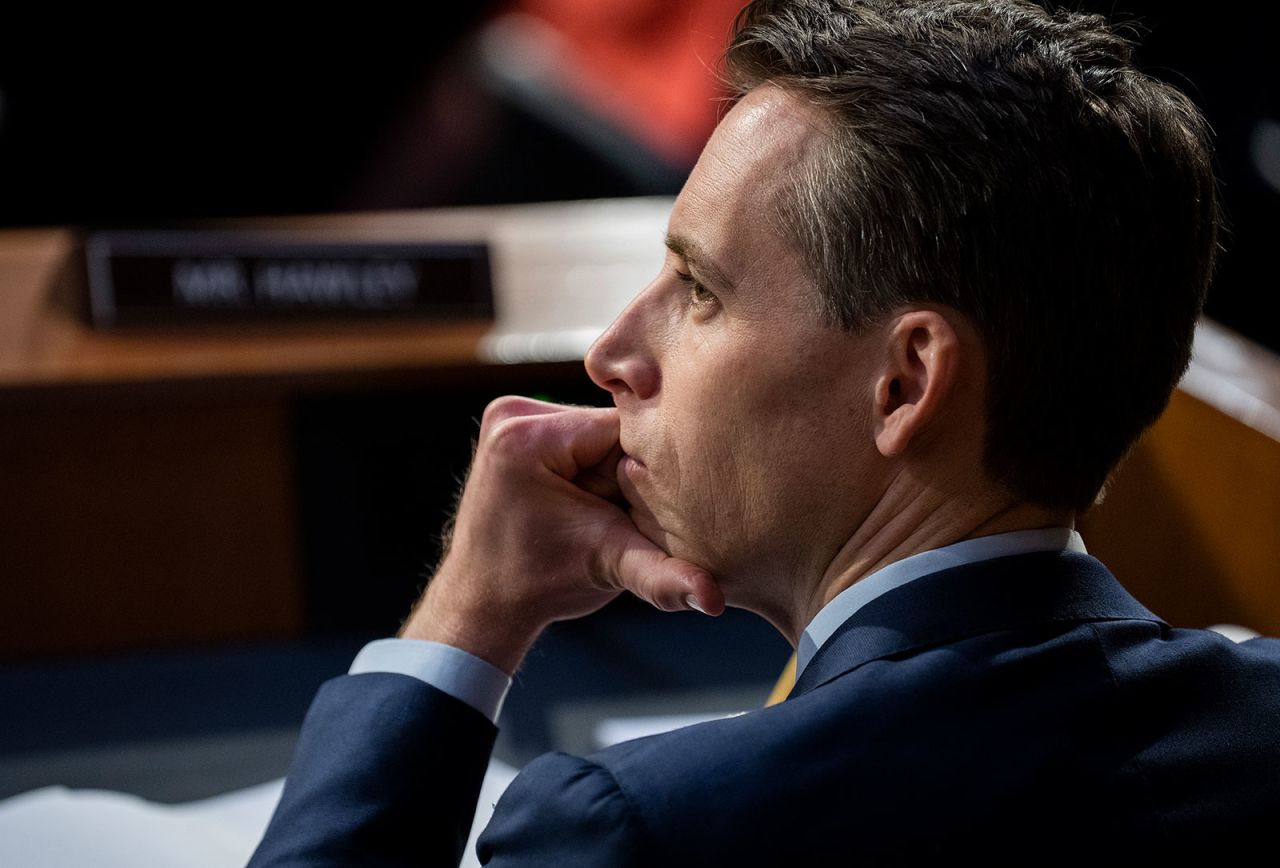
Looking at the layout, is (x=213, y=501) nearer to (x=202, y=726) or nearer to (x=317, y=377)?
(x=317, y=377)

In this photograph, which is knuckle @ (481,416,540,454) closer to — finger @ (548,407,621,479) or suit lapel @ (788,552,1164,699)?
finger @ (548,407,621,479)

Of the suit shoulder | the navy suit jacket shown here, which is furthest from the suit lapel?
the suit shoulder

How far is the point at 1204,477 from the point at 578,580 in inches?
29.2

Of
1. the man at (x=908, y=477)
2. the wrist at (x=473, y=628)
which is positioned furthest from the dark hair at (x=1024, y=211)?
the wrist at (x=473, y=628)

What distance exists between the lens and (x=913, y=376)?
0.78 meters

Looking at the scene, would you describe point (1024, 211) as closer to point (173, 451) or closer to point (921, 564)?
point (921, 564)

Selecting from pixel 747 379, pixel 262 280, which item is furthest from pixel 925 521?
pixel 262 280

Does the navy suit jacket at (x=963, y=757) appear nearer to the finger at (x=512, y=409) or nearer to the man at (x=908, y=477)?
the man at (x=908, y=477)

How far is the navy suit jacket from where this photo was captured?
676 millimetres

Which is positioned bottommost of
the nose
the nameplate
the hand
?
the nameplate

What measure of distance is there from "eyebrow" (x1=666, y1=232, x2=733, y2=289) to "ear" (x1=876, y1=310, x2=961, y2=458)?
108mm

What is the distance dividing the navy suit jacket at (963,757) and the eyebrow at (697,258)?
0.21 metres

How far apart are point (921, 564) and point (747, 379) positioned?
0.48 feet

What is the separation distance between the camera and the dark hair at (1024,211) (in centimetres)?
76
